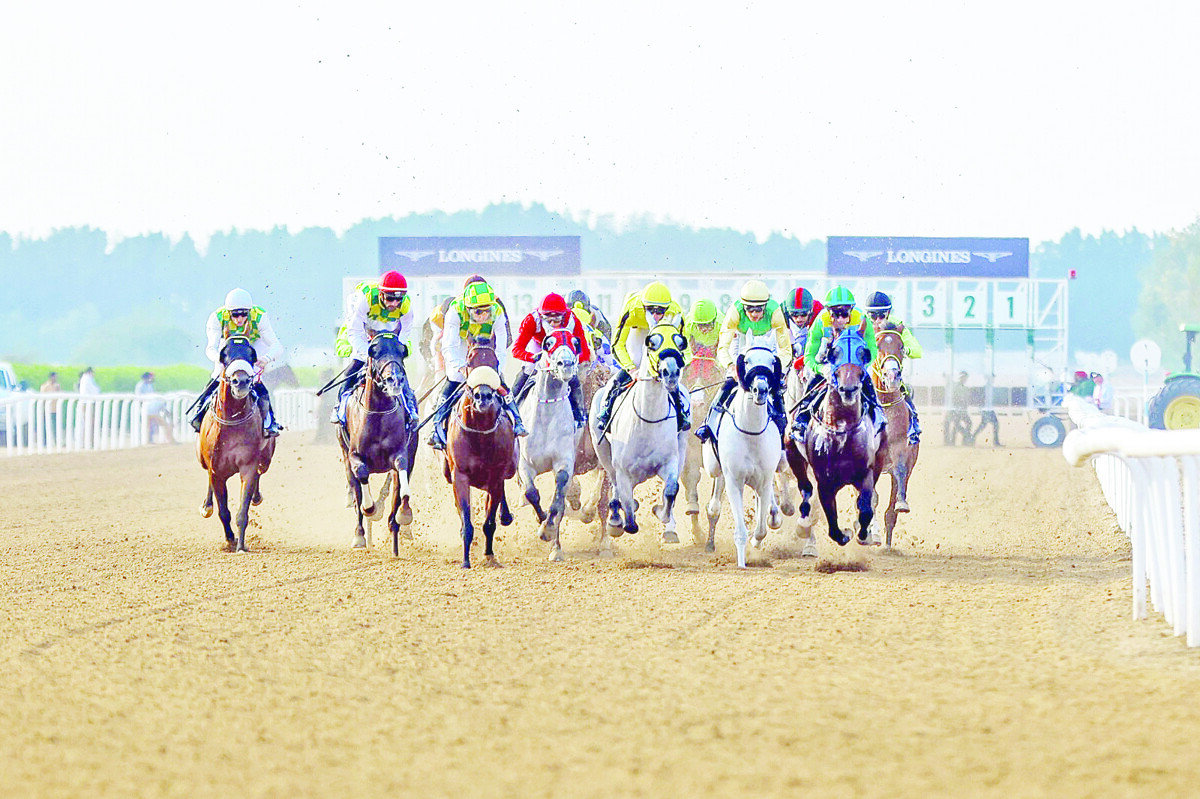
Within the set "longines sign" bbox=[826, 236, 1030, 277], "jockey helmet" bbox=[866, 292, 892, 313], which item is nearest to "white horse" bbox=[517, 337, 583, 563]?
"jockey helmet" bbox=[866, 292, 892, 313]

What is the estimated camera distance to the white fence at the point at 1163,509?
6.18 meters

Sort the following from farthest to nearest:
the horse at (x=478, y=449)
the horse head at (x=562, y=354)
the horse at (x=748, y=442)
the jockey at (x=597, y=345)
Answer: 1. the jockey at (x=597, y=345)
2. the horse head at (x=562, y=354)
3. the horse at (x=478, y=449)
4. the horse at (x=748, y=442)

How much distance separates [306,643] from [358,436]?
13.6 ft

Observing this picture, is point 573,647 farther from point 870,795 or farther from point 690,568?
point 690,568

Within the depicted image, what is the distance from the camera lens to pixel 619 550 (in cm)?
1132

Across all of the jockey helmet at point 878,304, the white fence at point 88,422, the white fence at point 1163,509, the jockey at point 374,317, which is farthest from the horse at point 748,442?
the white fence at point 88,422

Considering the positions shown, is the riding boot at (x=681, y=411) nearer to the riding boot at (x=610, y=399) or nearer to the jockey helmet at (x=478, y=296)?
the riding boot at (x=610, y=399)

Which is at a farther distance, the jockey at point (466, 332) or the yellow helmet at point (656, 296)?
the yellow helmet at point (656, 296)

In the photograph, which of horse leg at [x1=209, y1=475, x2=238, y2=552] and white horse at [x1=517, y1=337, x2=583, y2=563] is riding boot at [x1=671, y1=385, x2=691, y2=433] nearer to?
white horse at [x1=517, y1=337, x2=583, y2=563]

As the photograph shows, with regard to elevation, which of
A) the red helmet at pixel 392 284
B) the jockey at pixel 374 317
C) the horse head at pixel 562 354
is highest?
the red helmet at pixel 392 284

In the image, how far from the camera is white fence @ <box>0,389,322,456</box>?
24.6 m

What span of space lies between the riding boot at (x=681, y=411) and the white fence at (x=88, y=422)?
15.9m

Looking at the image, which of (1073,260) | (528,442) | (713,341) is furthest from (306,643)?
(1073,260)

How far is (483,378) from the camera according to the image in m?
9.84
